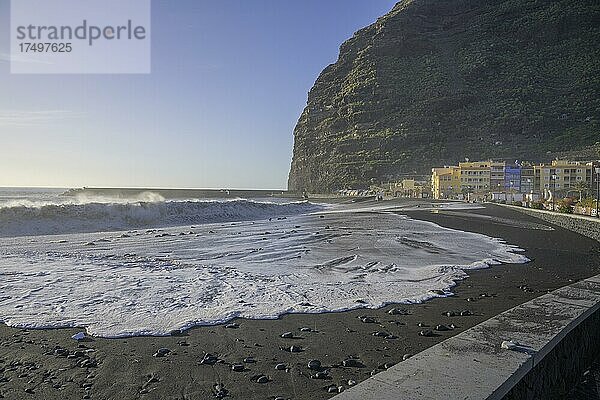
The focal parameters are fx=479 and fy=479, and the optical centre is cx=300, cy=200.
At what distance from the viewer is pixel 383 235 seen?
1630 centimetres

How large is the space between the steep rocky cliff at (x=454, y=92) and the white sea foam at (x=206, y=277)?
2762 inches

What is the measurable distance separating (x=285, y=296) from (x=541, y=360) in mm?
3904

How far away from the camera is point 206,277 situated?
26.3 feet

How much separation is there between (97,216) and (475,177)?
2375 inches

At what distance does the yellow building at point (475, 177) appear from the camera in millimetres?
69312

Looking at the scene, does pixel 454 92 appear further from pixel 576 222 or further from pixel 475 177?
pixel 576 222

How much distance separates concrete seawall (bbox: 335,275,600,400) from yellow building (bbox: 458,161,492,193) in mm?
69130

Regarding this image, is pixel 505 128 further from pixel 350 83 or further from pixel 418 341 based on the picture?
pixel 418 341

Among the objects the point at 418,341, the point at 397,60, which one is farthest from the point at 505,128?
the point at 418,341

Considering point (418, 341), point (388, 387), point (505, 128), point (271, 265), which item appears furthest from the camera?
point (505, 128)

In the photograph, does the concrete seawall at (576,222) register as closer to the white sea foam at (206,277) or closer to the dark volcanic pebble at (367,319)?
the white sea foam at (206,277)

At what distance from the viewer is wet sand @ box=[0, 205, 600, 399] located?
11.6 feet

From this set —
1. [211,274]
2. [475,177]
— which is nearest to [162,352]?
[211,274]

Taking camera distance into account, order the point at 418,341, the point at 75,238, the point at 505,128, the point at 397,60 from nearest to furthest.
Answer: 1. the point at 418,341
2. the point at 75,238
3. the point at 505,128
4. the point at 397,60
